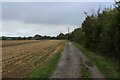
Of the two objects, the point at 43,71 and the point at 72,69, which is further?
the point at 72,69

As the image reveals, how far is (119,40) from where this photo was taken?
20.3m

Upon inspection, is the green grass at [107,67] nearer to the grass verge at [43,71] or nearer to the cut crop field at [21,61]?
the grass verge at [43,71]

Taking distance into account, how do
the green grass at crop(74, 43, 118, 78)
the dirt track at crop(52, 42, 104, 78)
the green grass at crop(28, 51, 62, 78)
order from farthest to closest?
the green grass at crop(74, 43, 118, 78) < the dirt track at crop(52, 42, 104, 78) < the green grass at crop(28, 51, 62, 78)

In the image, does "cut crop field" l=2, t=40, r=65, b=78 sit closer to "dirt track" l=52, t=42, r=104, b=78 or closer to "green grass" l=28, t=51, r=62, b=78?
"green grass" l=28, t=51, r=62, b=78

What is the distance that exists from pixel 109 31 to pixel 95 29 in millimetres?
13431

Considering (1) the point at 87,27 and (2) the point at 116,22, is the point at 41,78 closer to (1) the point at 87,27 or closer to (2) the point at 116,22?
(2) the point at 116,22

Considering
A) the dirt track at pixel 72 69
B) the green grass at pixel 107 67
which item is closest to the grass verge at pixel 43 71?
the dirt track at pixel 72 69

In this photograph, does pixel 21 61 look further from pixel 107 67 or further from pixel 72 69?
pixel 107 67

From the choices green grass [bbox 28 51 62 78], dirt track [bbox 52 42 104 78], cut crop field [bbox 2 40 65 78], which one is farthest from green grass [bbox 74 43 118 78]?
cut crop field [bbox 2 40 65 78]

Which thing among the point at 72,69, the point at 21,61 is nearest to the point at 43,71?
the point at 72,69

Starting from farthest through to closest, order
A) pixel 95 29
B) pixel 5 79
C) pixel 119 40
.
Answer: pixel 95 29 < pixel 119 40 < pixel 5 79

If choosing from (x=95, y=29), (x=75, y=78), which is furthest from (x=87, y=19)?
(x=75, y=78)

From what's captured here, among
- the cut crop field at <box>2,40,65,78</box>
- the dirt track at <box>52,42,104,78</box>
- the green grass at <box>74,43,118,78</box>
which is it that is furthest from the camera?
the cut crop field at <box>2,40,65,78</box>

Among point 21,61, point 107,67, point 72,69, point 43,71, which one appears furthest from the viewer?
point 21,61
